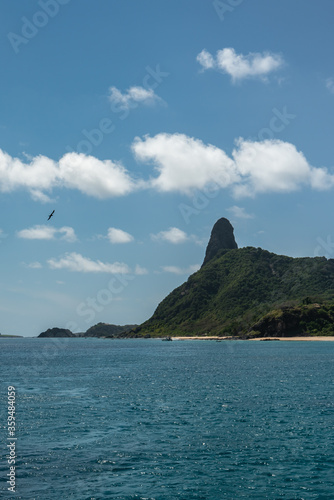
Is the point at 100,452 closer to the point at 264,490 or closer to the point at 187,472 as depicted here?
the point at 187,472

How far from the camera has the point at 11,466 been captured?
31516 millimetres

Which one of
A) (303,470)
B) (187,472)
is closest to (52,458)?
(187,472)

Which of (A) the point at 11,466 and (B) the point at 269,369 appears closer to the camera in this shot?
(A) the point at 11,466

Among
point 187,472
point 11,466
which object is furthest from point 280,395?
point 11,466

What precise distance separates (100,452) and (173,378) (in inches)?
2096

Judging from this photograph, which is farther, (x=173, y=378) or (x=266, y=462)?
(x=173, y=378)

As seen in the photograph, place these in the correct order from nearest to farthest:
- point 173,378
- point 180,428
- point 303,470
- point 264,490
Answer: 1. point 264,490
2. point 303,470
3. point 180,428
4. point 173,378

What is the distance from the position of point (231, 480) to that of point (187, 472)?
3343 millimetres

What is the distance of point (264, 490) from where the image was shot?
26.3 meters

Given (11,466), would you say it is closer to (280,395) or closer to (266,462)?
(266,462)

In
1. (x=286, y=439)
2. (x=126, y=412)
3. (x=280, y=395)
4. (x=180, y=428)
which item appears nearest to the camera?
(x=286, y=439)

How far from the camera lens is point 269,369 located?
99.4 metres

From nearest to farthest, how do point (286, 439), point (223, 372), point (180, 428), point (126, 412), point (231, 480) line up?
point (231, 480) < point (286, 439) < point (180, 428) < point (126, 412) < point (223, 372)

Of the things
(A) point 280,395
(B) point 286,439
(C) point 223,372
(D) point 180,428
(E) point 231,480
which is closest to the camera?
(E) point 231,480
